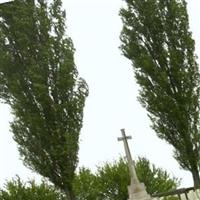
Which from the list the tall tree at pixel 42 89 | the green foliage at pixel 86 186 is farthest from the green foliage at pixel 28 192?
the tall tree at pixel 42 89

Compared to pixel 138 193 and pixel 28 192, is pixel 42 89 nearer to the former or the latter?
pixel 138 193

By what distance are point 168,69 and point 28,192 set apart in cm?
1313

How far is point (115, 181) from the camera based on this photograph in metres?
28.8

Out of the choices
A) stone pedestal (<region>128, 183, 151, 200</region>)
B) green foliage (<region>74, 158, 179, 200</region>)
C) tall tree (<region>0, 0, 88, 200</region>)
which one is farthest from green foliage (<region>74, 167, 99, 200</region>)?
stone pedestal (<region>128, 183, 151, 200</region>)

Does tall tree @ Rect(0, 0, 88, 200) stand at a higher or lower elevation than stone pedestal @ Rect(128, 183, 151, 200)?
higher

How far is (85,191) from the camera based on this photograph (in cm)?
2861

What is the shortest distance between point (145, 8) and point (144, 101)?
11.2 ft

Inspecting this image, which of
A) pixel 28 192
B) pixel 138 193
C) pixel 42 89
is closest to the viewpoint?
pixel 138 193

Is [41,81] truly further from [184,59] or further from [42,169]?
[184,59]

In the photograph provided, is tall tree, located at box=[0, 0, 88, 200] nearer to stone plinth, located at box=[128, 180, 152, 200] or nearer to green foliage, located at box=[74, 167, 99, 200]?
stone plinth, located at box=[128, 180, 152, 200]

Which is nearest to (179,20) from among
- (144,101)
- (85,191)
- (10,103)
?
(144,101)

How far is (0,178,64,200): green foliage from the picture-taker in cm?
2798

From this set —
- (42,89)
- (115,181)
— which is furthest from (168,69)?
(115,181)

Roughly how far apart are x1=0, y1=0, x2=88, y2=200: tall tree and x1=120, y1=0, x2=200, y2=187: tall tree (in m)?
2.40
